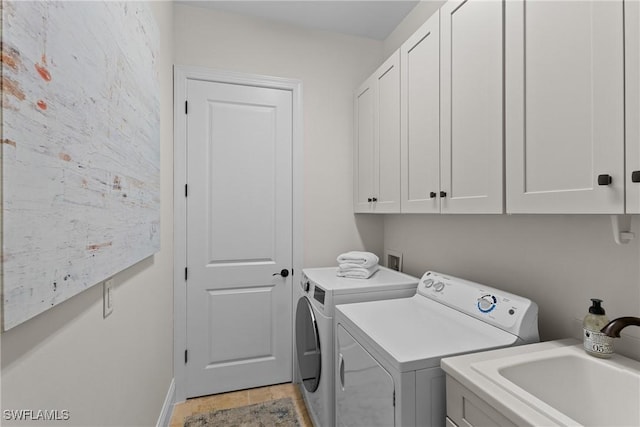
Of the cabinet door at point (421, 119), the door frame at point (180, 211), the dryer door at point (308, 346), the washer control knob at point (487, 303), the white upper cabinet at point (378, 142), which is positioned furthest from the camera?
the door frame at point (180, 211)

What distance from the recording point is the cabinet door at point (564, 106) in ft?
2.75

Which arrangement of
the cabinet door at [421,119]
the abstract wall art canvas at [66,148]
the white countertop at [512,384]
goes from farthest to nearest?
the cabinet door at [421,119], the white countertop at [512,384], the abstract wall art canvas at [66,148]

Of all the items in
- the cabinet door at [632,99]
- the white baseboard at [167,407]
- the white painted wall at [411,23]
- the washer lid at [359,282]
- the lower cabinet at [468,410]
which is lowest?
the white baseboard at [167,407]

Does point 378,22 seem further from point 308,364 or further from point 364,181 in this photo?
point 308,364

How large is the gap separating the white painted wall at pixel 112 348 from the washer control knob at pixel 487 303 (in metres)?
1.43

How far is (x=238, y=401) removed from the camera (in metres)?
2.22

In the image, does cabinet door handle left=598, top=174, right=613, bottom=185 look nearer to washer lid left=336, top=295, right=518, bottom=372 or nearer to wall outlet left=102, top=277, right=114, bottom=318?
washer lid left=336, top=295, right=518, bottom=372

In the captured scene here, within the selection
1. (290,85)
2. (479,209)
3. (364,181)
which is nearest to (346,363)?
(479,209)

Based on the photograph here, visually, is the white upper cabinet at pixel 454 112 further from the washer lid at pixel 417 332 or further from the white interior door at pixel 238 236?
the white interior door at pixel 238 236

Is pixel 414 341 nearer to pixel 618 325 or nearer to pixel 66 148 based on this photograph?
pixel 618 325

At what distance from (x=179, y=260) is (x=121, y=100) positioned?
137cm

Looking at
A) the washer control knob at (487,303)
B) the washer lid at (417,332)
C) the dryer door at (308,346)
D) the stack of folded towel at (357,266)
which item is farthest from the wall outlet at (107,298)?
the washer control knob at (487,303)

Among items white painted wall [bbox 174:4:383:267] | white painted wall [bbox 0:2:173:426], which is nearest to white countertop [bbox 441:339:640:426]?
white painted wall [bbox 0:2:173:426]

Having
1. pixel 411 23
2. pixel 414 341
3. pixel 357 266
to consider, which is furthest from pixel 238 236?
pixel 411 23
